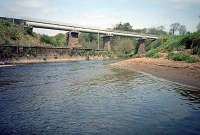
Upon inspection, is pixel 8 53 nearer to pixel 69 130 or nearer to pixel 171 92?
pixel 171 92

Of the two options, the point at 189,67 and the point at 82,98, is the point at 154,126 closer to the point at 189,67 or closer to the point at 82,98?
the point at 82,98

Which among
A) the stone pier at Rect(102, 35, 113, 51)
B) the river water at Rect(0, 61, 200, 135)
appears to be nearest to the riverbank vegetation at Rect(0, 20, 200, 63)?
the stone pier at Rect(102, 35, 113, 51)

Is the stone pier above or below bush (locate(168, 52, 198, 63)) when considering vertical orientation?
above

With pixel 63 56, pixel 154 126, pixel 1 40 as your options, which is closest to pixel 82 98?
pixel 154 126

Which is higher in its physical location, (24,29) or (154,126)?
(24,29)

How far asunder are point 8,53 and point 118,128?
56818 mm

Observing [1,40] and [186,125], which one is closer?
[186,125]

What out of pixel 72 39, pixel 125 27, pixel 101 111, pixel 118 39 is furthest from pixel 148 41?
pixel 101 111

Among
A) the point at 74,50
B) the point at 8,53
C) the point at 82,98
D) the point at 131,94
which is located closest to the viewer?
the point at 82,98

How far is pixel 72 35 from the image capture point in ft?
319

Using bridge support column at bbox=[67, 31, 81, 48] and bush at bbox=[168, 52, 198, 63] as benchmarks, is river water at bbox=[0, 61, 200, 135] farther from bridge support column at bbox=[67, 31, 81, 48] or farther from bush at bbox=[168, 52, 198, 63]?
bridge support column at bbox=[67, 31, 81, 48]

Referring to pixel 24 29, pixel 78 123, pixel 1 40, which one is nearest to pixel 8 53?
pixel 1 40

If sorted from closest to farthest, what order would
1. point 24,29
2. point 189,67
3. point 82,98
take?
point 82,98 < point 189,67 < point 24,29

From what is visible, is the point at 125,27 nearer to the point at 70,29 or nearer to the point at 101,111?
the point at 70,29
